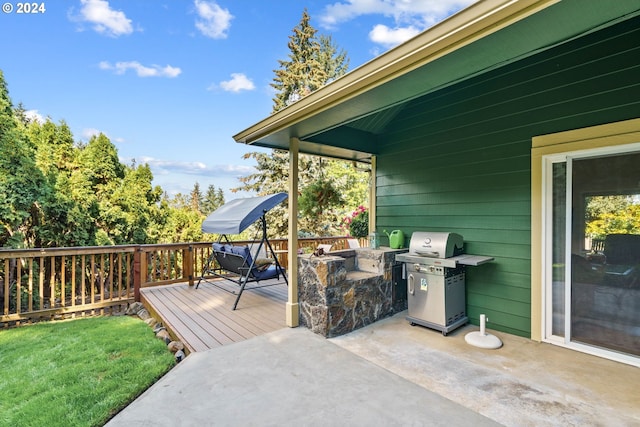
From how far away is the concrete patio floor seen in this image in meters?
2.04

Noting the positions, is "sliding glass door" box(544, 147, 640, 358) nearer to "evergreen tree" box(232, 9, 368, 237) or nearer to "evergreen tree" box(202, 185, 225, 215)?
"evergreen tree" box(232, 9, 368, 237)

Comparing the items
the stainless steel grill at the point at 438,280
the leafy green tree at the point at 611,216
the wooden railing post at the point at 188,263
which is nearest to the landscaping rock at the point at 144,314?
the wooden railing post at the point at 188,263

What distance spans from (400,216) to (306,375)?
112 inches

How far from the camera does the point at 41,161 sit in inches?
275

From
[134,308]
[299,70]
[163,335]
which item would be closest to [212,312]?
[163,335]

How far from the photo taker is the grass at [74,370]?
2207 mm

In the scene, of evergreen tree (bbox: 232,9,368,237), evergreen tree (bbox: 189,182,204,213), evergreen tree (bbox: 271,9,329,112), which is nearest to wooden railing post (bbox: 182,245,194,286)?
evergreen tree (bbox: 232,9,368,237)

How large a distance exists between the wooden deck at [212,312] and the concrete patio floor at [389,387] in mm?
357

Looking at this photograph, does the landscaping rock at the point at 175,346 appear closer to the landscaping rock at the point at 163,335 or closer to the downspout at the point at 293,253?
the landscaping rock at the point at 163,335

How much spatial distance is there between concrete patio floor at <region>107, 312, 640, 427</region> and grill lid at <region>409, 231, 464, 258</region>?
3.17 ft

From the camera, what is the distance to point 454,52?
1.90m

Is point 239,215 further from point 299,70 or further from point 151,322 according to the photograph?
point 299,70

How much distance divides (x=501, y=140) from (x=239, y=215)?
3.83m

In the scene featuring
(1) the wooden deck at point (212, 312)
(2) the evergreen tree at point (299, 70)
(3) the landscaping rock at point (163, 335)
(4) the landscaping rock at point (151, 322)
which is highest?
(2) the evergreen tree at point (299, 70)
